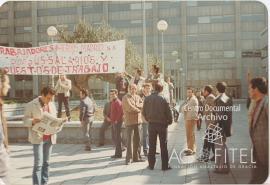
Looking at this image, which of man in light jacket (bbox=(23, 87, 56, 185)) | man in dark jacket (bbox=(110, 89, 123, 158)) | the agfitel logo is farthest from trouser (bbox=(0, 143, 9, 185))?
man in dark jacket (bbox=(110, 89, 123, 158))

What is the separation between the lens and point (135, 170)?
277 inches

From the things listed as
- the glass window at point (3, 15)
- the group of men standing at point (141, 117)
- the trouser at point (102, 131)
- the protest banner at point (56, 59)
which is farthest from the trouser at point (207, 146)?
A: the trouser at point (102, 131)

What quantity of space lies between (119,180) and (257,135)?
2.09 metres

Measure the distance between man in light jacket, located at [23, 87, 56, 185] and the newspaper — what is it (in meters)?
0.05

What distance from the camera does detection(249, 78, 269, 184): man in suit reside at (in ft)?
18.1

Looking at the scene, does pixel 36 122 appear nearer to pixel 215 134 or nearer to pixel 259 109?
pixel 215 134

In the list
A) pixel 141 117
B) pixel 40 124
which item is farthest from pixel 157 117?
pixel 40 124

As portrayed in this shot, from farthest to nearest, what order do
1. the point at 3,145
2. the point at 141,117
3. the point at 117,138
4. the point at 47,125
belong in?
the point at 117,138 → the point at 141,117 → the point at 47,125 → the point at 3,145

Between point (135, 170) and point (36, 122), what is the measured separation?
80.7 inches

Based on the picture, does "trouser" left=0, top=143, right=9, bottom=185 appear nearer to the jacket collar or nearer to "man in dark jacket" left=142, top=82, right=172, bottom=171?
"man in dark jacket" left=142, top=82, right=172, bottom=171

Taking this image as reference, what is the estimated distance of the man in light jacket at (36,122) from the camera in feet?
18.8

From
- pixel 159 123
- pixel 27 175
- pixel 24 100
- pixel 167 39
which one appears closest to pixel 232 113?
pixel 159 123

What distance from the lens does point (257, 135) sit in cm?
557

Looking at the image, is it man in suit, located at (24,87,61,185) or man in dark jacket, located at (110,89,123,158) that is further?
man in dark jacket, located at (110,89,123,158)
